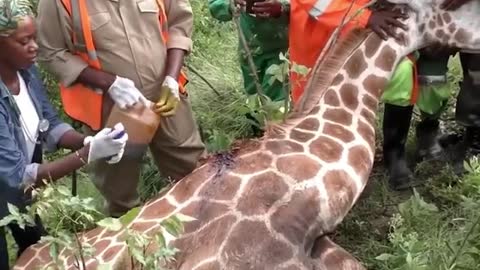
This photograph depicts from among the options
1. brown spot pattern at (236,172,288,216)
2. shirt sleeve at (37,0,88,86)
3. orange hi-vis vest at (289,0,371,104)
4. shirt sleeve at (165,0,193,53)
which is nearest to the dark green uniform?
orange hi-vis vest at (289,0,371,104)

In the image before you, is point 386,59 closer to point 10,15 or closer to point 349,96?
point 349,96

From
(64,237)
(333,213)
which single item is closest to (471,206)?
(333,213)

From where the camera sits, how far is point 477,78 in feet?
13.4

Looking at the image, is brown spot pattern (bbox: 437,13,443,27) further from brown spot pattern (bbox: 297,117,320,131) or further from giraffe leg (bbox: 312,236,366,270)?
giraffe leg (bbox: 312,236,366,270)

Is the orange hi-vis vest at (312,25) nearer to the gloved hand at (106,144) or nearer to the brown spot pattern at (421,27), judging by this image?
the brown spot pattern at (421,27)

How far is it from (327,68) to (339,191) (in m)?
0.55

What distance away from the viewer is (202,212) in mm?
3152

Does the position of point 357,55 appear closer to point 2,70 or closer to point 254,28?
point 254,28

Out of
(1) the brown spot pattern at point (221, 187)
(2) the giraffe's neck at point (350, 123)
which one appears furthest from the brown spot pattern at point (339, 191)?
(1) the brown spot pattern at point (221, 187)

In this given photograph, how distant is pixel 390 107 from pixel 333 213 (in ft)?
3.89

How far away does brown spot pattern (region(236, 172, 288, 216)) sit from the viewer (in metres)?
3.15

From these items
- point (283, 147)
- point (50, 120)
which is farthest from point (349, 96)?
point (50, 120)

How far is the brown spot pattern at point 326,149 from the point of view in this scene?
335 cm

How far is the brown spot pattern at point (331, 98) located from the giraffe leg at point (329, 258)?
0.55 meters
